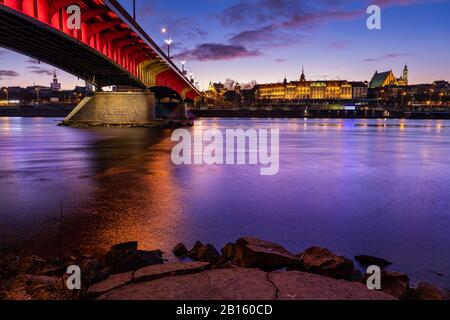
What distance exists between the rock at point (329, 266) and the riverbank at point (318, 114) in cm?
13519

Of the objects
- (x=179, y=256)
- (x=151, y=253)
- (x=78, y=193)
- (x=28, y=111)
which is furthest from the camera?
(x=28, y=111)

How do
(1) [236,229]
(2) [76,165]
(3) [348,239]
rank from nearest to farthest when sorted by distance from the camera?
(3) [348,239] → (1) [236,229] → (2) [76,165]

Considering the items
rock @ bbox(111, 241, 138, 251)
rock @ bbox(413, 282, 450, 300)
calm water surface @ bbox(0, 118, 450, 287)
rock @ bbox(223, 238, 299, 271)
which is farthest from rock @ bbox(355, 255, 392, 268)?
rock @ bbox(111, 241, 138, 251)

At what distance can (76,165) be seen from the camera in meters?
22.4

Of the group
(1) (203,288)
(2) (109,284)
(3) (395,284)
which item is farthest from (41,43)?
(3) (395,284)

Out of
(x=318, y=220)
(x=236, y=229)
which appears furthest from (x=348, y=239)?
(x=236, y=229)

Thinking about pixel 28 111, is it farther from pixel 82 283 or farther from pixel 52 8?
pixel 82 283

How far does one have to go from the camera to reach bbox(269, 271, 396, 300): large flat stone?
17.1ft

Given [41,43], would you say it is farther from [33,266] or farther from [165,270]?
[165,270]

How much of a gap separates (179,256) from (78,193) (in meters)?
7.71

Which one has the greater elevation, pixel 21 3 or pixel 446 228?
pixel 21 3

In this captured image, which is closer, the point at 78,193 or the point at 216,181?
the point at 78,193

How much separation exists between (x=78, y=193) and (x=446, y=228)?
11.5 metres

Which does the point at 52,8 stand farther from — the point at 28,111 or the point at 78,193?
the point at 28,111
